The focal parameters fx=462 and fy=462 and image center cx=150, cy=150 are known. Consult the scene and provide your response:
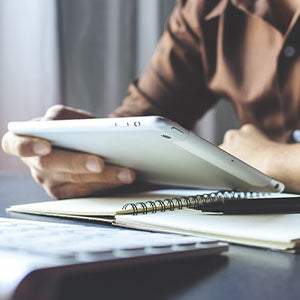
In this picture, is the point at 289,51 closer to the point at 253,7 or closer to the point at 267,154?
the point at 253,7

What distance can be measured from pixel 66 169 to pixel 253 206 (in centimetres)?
29

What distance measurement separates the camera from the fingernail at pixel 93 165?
0.60 meters

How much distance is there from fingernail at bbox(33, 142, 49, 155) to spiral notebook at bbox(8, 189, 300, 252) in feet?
0.30

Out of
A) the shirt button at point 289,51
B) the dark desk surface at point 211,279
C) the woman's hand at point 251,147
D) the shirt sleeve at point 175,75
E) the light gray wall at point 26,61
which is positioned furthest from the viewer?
the light gray wall at point 26,61

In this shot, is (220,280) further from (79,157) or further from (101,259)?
(79,157)

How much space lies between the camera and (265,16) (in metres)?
1.07

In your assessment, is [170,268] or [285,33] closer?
[170,268]

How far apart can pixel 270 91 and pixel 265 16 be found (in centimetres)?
17

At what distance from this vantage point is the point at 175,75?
129 cm

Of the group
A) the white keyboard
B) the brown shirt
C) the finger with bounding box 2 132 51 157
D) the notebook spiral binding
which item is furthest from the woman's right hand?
the brown shirt

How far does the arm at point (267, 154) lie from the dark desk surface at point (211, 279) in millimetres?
365

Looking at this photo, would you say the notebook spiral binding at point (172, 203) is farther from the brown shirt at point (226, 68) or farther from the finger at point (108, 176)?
the brown shirt at point (226, 68)

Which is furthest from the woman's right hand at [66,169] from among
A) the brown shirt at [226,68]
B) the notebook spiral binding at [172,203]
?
the brown shirt at [226,68]

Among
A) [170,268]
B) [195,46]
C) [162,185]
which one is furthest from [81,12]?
[170,268]
